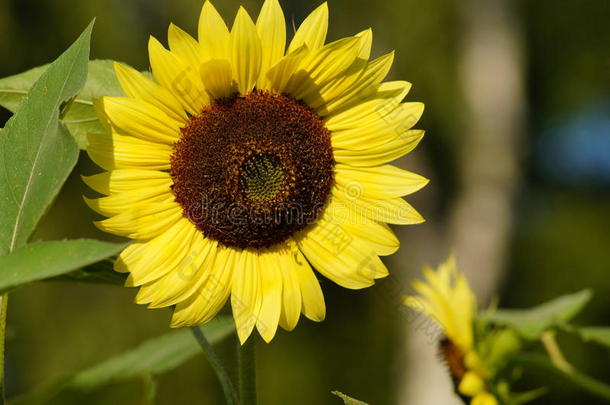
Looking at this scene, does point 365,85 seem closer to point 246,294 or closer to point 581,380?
point 246,294

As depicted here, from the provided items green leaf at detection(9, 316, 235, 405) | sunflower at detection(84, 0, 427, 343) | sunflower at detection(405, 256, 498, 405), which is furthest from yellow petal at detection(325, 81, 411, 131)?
sunflower at detection(405, 256, 498, 405)

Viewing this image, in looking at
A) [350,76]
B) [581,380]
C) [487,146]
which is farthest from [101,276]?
[487,146]

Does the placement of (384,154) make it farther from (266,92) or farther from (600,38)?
(600,38)

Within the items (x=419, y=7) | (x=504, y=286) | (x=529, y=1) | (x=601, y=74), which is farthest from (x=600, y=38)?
(x=504, y=286)

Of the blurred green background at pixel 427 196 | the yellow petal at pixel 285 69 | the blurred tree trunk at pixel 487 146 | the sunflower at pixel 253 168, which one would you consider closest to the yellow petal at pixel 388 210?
the sunflower at pixel 253 168

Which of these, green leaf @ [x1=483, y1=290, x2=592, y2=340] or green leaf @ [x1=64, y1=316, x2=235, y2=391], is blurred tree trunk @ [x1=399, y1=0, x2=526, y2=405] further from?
green leaf @ [x1=64, y1=316, x2=235, y2=391]
